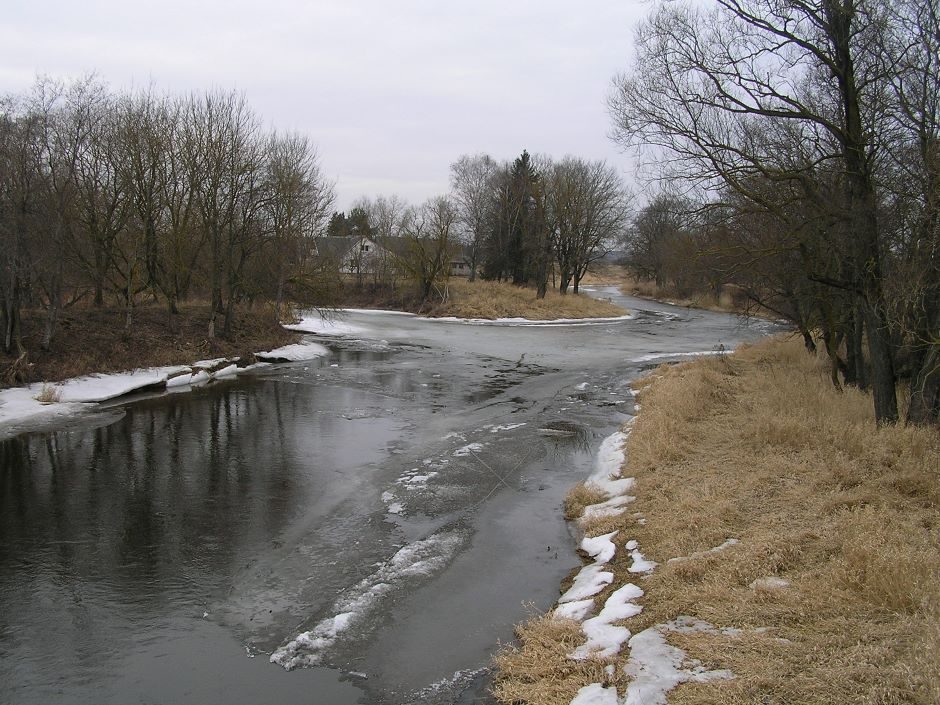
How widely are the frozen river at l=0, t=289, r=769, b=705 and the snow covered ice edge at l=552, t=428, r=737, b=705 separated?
0.45 metres

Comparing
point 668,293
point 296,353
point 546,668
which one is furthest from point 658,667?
point 668,293

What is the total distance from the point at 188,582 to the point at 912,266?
10.3 metres

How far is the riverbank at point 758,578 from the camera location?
14.4ft

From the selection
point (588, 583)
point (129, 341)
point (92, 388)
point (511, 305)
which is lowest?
point (588, 583)

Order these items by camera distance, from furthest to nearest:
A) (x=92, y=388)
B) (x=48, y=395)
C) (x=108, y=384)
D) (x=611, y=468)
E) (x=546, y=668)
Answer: (x=108, y=384) < (x=92, y=388) < (x=48, y=395) < (x=611, y=468) < (x=546, y=668)

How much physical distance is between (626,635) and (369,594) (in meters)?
2.99

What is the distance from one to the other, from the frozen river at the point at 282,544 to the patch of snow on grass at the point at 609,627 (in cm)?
90

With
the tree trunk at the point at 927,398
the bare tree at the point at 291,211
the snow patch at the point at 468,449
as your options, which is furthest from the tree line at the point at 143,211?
the tree trunk at the point at 927,398

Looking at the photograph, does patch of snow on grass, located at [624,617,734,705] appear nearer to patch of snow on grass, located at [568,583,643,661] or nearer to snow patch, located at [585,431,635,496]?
patch of snow on grass, located at [568,583,643,661]

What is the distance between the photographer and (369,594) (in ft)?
24.0

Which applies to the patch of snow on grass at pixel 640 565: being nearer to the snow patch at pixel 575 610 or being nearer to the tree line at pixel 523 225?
the snow patch at pixel 575 610

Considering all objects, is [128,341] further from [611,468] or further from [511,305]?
[511,305]

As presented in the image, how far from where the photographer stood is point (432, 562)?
27.0 ft

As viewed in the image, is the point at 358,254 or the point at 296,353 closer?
the point at 296,353
